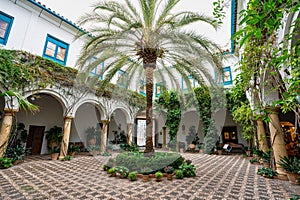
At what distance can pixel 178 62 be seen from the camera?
7.29 meters

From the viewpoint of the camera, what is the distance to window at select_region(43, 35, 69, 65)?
976cm

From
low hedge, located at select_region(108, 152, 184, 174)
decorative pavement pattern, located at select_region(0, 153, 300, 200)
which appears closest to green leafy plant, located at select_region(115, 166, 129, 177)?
decorative pavement pattern, located at select_region(0, 153, 300, 200)

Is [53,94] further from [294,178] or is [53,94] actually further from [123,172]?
[294,178]

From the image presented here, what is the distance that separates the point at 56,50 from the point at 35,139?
21.6ft

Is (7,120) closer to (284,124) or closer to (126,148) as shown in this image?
(126,148)

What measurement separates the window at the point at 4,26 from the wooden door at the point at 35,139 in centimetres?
593

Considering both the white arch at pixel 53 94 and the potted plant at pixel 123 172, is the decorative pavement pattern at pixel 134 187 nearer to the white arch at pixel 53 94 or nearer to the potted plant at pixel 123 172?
the potted plant at pixel 123 172

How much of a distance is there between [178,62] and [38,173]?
24.6 feet

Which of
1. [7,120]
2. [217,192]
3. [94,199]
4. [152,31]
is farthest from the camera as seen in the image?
[7,120]

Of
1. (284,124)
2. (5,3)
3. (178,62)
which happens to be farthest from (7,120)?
(284,124)

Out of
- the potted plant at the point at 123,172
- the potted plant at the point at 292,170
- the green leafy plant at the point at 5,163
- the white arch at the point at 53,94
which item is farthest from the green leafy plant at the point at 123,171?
the white arch at the point at 53,94

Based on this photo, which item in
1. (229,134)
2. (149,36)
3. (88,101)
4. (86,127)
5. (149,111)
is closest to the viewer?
(149,36)

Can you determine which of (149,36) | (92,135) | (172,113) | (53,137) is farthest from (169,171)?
(92,135)

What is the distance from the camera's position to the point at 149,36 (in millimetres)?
6496
